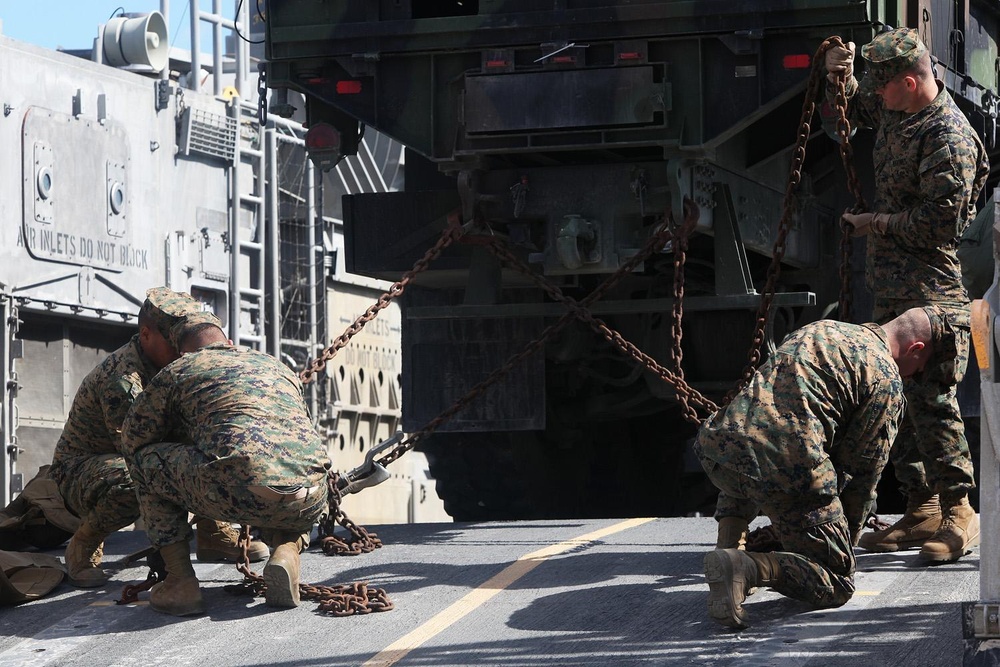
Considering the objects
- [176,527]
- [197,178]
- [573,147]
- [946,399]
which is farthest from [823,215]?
[197,178]

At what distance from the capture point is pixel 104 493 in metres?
6.67

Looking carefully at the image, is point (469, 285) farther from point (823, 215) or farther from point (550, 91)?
point (823, 215)

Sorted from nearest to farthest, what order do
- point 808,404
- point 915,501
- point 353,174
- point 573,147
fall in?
point 808,404, point 915,501, point 573,147, point 353,174

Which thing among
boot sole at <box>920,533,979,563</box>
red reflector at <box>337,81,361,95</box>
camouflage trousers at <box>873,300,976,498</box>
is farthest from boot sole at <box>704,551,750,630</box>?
red reflector at <box>337,81,361,95</box>

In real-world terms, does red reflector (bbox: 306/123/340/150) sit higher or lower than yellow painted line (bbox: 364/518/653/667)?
higher

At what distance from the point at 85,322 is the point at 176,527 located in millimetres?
7425

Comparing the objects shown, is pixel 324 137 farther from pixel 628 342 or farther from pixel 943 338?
pixel 943 338

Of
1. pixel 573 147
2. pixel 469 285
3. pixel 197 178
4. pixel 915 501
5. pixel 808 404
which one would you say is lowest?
pixel 915 501

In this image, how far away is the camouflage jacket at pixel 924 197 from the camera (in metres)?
6.02

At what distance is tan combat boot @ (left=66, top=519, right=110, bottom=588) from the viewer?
22.0 ft

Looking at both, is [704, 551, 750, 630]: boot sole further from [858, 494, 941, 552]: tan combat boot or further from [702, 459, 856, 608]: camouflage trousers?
[858, 494, 941, 552]: tan combat boot

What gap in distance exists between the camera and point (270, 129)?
16469mm

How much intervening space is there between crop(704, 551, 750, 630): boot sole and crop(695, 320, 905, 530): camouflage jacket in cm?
36

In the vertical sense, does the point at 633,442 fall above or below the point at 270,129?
below
